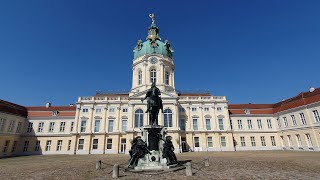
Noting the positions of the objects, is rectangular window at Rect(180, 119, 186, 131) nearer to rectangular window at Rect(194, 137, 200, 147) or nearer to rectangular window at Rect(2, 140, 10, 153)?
rectangular window at Rect(194, 137, 200, 147)

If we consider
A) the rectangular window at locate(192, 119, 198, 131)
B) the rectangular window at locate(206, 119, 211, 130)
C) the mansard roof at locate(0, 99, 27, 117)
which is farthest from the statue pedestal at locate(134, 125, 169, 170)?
the mansard roof at locate(0, 99, 27, 117)

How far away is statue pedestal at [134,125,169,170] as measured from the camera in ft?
40.3

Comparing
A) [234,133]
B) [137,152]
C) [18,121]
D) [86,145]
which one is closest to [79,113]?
[86,145]

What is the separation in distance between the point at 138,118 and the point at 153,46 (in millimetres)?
18228

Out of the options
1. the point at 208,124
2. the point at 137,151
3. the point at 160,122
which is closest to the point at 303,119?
the point at 208,124

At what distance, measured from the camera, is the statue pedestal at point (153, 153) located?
12273mm

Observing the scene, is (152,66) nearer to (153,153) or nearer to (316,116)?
(153,153)

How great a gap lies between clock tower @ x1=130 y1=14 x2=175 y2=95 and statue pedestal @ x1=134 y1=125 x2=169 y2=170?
2660 cm

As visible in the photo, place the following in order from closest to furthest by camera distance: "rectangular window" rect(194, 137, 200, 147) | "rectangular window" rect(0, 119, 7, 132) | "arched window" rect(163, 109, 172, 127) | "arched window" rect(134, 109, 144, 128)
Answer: "rectangular window" rect(0, 119, 7, 132), "arched window" rect(134, 109, 144, 128), "arched window" rect(163, 109, 172, 127), "rectangular window" rect(194, 137, 200, 147)

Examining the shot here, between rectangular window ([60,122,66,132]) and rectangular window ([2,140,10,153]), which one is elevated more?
rectangular window ([60,122,66,132])

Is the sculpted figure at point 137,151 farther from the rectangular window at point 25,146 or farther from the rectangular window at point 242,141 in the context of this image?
the rectangular window at point 25,146

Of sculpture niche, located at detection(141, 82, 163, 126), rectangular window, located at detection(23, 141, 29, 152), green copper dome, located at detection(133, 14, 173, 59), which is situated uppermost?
green copper dome, located at detection(133, 14, 173, 59)

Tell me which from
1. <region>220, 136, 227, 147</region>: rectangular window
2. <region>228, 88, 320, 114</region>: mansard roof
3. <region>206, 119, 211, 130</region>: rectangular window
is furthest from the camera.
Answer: <region>206, 119, 211, 130</region>: rectangular window

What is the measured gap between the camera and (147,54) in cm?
4250
